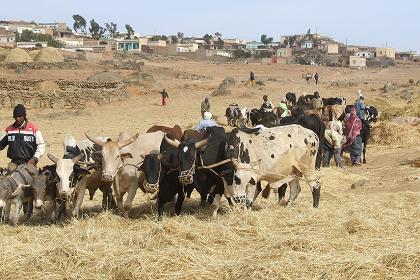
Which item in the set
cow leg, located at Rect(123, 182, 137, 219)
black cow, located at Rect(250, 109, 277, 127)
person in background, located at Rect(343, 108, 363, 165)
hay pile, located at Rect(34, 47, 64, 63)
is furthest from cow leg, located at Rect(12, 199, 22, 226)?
hay pile, located at Rect(34, 47, 64, 63)

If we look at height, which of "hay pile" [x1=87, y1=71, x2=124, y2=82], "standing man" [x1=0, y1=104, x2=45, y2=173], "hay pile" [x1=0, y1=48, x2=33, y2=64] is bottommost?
"standing man" [x1=0, y1=104, x2=45, y2=173]

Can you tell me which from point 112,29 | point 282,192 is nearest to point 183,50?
point 112,29

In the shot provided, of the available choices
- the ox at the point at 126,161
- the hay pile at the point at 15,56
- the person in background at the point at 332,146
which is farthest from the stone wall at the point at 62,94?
the ox at the point at 126,161

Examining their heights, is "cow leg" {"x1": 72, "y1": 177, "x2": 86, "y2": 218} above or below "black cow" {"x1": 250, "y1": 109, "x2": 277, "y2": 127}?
below

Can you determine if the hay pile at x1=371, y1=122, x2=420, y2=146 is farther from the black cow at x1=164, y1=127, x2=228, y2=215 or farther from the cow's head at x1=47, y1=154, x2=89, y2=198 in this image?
the cow's head at x1=47, y1=154, x2=89, y2=198

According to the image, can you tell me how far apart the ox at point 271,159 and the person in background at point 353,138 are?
569 centimetres

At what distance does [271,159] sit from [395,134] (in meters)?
10.2

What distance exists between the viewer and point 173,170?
9.76 m

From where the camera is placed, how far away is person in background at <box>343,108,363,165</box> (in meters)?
15.9

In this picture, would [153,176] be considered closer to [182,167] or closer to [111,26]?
[182,167]

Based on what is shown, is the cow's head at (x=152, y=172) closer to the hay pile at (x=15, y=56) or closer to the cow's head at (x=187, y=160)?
the cow's head at (x=187, y=160)

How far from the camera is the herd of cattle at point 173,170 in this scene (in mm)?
9242

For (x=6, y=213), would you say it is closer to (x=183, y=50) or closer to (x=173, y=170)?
(x=173, y=170)

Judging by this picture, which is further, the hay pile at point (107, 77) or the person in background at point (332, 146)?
the hay pile at point (107, 77)
